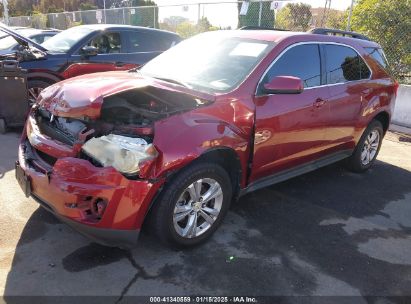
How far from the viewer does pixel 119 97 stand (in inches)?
131

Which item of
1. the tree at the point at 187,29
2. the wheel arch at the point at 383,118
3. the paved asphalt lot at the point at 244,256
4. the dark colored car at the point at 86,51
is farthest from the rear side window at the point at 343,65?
the tree at the point at 187,29

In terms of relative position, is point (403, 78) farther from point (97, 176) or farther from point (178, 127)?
point (97, 176)

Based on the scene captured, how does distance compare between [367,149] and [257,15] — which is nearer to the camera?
[367,149]

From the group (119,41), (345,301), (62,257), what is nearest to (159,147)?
(62,257)

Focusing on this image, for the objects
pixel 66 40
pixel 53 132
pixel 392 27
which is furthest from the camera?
pixel 392 27

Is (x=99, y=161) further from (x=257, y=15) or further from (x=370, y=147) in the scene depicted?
(x=257, y=15)

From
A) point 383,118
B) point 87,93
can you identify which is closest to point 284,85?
point 87,93

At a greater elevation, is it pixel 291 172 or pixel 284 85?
pixel 284 85

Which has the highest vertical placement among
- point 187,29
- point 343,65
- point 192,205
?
point 343,65

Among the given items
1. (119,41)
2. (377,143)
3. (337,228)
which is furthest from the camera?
(119,41)

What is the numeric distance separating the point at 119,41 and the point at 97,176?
18.0 feet

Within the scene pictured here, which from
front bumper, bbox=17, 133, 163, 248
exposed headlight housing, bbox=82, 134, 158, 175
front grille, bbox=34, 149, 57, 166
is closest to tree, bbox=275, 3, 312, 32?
front grille, bbox=34, 149, 57, 166

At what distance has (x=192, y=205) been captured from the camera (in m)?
3.34

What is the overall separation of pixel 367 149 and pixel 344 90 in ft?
4.35
